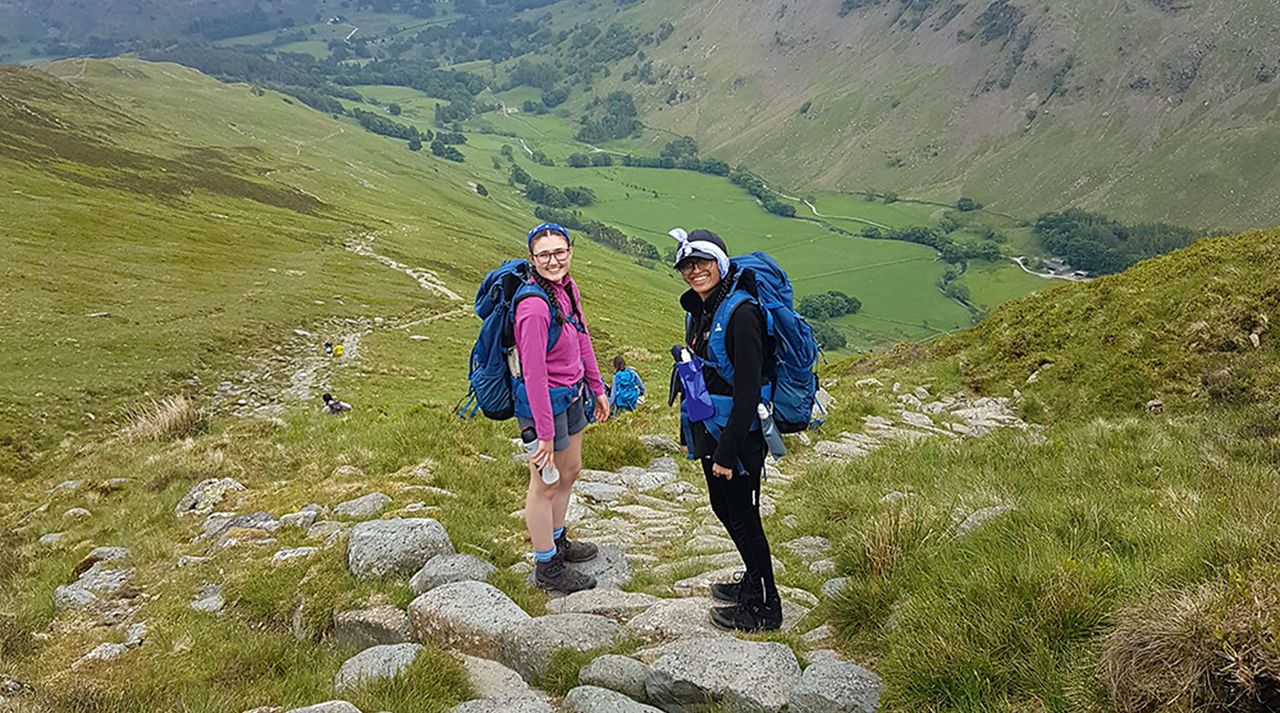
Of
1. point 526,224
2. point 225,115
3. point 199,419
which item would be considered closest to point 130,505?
point 199,419

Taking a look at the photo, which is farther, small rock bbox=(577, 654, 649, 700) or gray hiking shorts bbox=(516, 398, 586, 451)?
gray hiking shorts bbox=(516, 398, 586, 451)

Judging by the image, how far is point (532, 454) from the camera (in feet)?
22.2

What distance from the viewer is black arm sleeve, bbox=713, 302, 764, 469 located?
5547 millimetres

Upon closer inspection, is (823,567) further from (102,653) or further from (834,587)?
(102,653)

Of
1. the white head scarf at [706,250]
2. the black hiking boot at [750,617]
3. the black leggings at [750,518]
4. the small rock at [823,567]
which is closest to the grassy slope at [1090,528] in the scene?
the small rock at [823,567]

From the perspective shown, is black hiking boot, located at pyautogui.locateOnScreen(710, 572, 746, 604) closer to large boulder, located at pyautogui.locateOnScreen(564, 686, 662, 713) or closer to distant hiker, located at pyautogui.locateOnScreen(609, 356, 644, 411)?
large boulder, located at pyautogui.locateOnScreen(564, 686, 662, 713)

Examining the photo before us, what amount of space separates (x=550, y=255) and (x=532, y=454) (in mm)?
1845

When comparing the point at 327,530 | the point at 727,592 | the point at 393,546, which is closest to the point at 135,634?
the point at 327,530

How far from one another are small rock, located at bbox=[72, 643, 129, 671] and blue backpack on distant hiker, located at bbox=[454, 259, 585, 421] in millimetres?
3665

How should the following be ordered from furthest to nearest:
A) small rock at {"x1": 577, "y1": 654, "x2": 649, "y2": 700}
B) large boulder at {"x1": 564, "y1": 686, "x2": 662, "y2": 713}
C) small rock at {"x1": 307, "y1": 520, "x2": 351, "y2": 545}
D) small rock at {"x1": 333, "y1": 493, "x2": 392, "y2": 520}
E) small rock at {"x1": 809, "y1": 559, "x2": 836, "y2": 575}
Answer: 1. small rock at {"x1": 333, "y1": 493, "x2": 392, "y2": 520}
2. small rock at {"x1": 307, "y1": 520, "x2": 351, "y2": 545}
3. small rock at {"x1": 809, "y1": 559, "x2": 836, "y2": 575}
4. small rock at {"x1": 577, "y1": 654, "x2": 649, "y2": 700}
5. large boulder at {"x1": 564, "y1": 686, "x2": 662, "y2": 713}

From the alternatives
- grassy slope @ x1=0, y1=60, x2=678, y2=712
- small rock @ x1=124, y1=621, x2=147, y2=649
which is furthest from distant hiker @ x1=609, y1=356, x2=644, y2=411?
small rock @ x1=124, y1=621, x2=147, y2=649

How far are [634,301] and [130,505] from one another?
82525mm

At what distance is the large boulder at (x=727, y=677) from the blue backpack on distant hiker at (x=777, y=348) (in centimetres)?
172

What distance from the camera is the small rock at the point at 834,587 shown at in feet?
18.6
